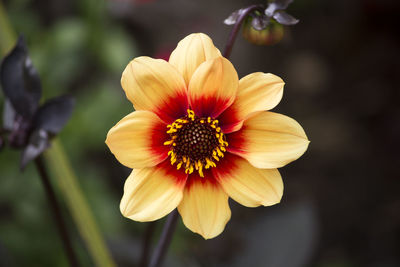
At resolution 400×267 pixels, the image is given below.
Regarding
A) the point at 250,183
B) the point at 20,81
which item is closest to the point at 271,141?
the point at 250,183

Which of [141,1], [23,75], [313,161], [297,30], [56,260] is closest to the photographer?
[23,75]

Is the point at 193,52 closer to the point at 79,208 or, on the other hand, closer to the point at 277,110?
the point at 79,208

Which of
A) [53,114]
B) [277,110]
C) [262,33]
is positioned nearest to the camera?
[262,33]

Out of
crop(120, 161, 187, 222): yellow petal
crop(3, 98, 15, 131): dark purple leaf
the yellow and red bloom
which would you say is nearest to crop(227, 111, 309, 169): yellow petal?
the yellow and red bloom

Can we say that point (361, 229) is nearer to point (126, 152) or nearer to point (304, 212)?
point (304, 212)

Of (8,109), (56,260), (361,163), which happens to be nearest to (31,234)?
(56,260)

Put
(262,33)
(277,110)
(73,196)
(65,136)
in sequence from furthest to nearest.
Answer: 1. (277,110)
2. (65,136)
3. (73,196)
4. (262,33)

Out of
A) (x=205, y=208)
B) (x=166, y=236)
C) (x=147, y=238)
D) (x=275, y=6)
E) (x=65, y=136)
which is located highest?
(x=275, y=6)
